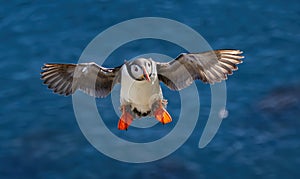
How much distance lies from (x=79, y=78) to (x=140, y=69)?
8.81 ft

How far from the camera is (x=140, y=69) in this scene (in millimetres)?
23469

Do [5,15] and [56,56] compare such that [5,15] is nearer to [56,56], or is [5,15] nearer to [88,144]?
[56,56]

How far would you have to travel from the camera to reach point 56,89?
25344 mm

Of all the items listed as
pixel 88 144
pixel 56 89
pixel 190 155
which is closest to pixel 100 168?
pixel 88 144

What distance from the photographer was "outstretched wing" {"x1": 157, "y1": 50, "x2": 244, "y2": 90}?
24.8 meters

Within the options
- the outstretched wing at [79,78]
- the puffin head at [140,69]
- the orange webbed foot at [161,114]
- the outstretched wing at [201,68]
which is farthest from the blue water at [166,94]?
the puffin head at [140,69]

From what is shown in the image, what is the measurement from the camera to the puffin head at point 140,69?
922 inches

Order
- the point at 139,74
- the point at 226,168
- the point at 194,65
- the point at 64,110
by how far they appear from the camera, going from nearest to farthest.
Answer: the point at 139,74, the point at 194,65, the point at 226,168, the point at 64,110

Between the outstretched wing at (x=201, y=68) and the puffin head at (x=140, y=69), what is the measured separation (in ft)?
3.73

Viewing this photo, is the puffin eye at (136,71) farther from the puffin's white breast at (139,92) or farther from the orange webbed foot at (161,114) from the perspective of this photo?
the orange webbed foot at (161,114)

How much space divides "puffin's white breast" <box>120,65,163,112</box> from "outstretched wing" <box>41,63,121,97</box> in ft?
3.23

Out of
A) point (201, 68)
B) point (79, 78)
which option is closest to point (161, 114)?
point (201, 68)

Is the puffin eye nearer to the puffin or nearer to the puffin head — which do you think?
the puffin head

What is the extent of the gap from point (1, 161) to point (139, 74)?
8862mm
